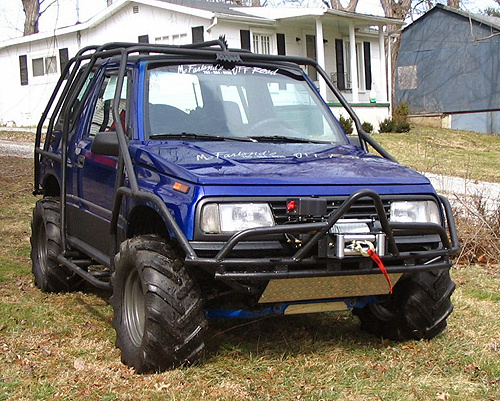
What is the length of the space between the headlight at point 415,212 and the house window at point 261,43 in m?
21.3

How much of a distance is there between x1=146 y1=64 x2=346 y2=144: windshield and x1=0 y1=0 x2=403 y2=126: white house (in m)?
17.5

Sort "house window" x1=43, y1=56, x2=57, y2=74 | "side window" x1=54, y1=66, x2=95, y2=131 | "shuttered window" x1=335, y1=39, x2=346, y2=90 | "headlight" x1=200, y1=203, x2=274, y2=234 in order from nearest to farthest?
"headlight" x1=200, y1=203, x2=274, y2=234 < "side window" x1=54, y1=66, x2=95, y2=131 < "shuttered window" x1=335, y1=39, x2=346, y2=90 < "house window" x1=43, y1=56, x2=57, y2=74

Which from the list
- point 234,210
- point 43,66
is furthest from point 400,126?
point 234,210

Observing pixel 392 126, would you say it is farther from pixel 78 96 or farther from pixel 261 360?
pixel 261 360

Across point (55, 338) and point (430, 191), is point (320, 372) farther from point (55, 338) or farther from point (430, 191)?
point (55, 338)

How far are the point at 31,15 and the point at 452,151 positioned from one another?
17002 mm

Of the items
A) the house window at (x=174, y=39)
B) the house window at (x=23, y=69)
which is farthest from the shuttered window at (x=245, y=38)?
the house window at (x=23, y=69)

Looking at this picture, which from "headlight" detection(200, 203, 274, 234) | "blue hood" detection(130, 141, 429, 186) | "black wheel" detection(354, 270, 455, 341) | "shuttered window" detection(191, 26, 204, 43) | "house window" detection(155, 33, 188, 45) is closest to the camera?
"headlight" detection(200, 203, 274, 234)

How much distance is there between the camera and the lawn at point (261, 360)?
410cm

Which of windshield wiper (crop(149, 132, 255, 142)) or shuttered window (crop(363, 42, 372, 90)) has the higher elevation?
shuttered window (crop(363, 42, 372, 90))

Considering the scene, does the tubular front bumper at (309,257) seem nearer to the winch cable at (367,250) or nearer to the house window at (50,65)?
the winch cable at (367,250)

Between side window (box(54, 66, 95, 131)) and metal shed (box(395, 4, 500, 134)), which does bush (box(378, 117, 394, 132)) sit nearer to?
metal shed (box(395, 4, 500, 134))

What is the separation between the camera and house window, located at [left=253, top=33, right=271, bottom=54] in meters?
25.3

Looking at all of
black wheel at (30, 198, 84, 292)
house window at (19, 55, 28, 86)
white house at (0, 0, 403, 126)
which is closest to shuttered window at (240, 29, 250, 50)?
white house at (0, 0, 403, 126)
